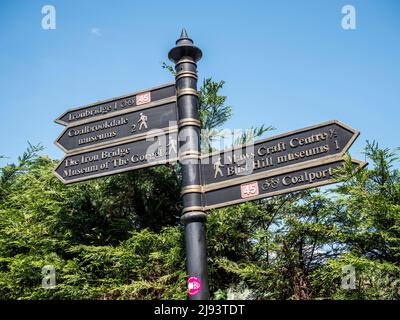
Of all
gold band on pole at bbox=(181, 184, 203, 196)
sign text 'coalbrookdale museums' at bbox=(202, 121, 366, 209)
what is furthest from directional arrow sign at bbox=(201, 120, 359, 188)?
gold band on pole at bbox=(181, 184, 203, 196)

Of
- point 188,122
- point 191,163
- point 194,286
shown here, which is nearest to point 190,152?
point 191,163

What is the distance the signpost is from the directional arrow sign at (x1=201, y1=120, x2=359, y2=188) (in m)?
0.01

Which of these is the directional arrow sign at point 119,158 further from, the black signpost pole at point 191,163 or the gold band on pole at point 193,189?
the gold band on pole at point 193,189

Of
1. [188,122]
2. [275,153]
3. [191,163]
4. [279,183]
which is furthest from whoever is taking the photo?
[188,122]

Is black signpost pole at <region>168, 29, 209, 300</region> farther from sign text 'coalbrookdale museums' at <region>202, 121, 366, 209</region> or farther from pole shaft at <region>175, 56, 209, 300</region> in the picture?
sign text 'coalbrookdale museums' at <region>202, 121, 366, 209</region>

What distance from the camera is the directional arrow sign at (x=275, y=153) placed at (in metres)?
4.48

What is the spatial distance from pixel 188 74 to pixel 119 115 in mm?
1201

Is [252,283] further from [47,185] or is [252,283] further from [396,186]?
[47,185]

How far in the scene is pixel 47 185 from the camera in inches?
343

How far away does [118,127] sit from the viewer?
219 inches

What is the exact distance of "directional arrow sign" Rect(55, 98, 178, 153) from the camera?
17.4 feet

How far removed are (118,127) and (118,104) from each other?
0.37m

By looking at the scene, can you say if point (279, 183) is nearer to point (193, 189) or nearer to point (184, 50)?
point (193, 189)

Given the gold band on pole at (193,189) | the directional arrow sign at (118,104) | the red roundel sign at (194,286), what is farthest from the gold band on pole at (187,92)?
the red roundel sign at (194,286)
